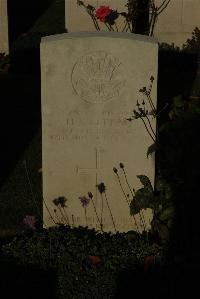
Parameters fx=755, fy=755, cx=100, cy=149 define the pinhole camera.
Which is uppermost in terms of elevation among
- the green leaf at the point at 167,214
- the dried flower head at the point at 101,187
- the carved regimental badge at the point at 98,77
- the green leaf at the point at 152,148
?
the carved regimental badge at the point at 98,77

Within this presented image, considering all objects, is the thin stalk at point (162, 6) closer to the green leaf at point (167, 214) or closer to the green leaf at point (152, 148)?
the green leaf at point (152, 148)

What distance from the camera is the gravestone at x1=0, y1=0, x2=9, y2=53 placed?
34.9 feet

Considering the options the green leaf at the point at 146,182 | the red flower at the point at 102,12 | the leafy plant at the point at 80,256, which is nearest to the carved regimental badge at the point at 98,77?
the green leaf at the point at 146,182

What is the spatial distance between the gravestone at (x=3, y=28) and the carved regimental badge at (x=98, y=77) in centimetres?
556

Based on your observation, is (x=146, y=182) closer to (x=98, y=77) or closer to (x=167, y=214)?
(x=167, y=214)

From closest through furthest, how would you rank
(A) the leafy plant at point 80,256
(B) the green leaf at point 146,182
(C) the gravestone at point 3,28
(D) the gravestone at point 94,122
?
(A) the leafy plant at point 80,256 < (D) the gravestone at point 94,122 < (B) the green leaf at point 146,182 < (C) the gravestone at point 3,28

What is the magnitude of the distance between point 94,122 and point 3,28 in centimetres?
568

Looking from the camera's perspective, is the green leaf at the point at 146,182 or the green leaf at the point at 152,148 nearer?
the green leaf at the point at 152,148

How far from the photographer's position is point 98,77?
541cm

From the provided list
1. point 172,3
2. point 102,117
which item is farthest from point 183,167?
point 172,3

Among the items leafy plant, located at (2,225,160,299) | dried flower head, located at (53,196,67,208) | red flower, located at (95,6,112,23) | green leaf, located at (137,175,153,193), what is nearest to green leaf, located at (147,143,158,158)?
green leaf, located at (137,175,153,193)

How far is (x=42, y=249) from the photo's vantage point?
202 inches

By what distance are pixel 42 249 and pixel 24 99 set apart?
464cm

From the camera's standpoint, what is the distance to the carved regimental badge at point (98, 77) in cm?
536
